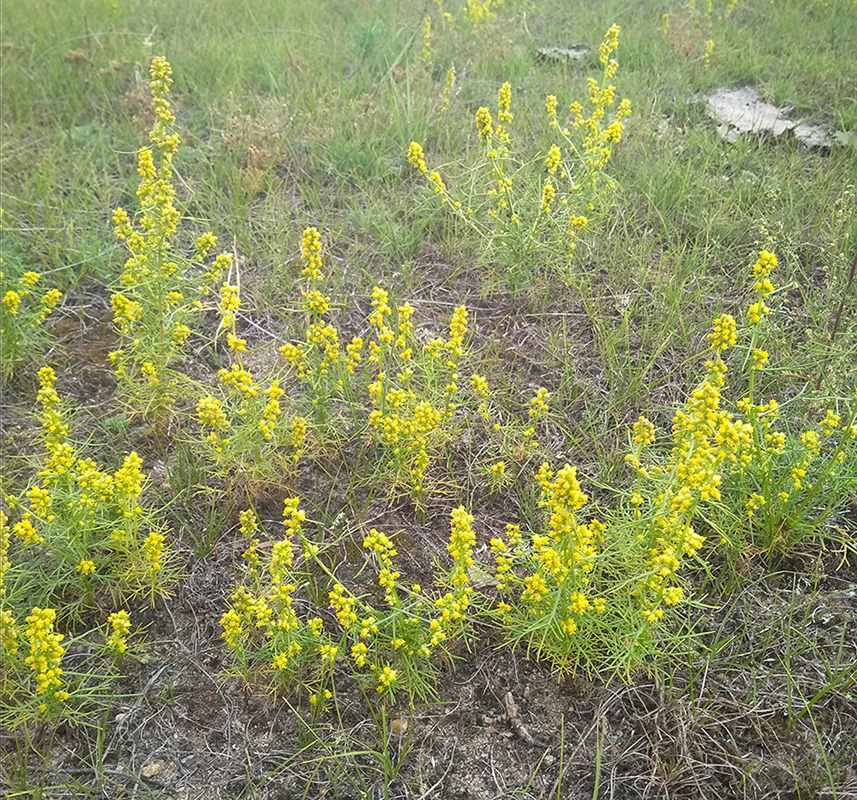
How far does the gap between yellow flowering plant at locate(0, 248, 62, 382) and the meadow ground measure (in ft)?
0.13

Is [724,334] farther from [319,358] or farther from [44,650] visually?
[44,650]

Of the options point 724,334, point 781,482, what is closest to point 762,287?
point 724,334

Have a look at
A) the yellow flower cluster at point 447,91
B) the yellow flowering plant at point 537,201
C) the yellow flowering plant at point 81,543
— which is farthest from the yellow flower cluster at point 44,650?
the yellow flower cluster at point 447,91

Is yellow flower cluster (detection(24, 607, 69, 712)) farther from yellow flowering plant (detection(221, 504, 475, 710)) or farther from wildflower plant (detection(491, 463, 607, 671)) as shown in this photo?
wildflower plant (detection(491, 463, 607, 671))

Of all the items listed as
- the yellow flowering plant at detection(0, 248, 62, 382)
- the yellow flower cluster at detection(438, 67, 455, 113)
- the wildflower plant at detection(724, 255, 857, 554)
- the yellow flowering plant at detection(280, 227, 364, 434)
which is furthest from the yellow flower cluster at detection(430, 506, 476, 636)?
the yellow flower cluster at detection(438, 67, 455, 113)

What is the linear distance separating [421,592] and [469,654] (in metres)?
0.26

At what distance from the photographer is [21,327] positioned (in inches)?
123

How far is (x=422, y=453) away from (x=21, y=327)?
1905 millimetres

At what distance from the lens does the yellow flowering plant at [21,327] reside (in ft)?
9.78

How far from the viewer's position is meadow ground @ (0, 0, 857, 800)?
6.54 feet

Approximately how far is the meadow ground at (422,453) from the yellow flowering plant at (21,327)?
40 mm

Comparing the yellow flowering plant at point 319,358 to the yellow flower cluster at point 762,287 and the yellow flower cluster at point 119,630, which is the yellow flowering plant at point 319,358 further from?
the yellow flower cluster at point 762,287

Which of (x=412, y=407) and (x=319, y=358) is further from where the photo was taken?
(x=319, y=358)

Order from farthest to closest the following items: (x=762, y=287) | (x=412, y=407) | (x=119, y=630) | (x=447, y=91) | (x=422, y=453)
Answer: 1. (x=447, y=91)
2. (x=412, y=407)
3. (x=422, y=453)
4. (x=762, y=287)
5. (x=119, y=630)
